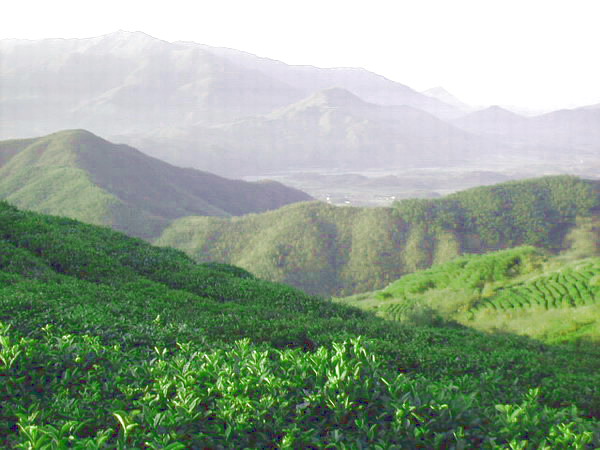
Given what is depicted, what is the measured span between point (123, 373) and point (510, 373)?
221 inches

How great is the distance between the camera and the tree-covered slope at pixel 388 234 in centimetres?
5569

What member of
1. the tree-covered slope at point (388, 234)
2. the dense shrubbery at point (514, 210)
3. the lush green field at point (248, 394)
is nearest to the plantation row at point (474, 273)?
the lush green field at point (248, 394)

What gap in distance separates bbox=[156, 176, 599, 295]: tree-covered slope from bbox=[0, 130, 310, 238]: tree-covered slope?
31.6 feet

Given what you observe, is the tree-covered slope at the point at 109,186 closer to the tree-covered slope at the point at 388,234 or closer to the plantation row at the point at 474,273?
the tree-covered slope at the point at 388,234

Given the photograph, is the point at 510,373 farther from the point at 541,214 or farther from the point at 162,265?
the point at 541,214

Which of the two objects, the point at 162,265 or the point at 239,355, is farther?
the point at 162,265

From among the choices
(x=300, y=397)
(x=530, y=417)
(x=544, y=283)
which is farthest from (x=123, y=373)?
(x=544, y=283)

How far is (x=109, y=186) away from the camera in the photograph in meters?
86.7

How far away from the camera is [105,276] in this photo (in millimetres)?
11242

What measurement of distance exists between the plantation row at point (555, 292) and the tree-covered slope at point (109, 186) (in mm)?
56767

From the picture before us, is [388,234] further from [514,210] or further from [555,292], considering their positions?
[555,292]

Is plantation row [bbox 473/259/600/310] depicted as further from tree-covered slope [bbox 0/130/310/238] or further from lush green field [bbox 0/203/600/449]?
tree-covered slope [bbox 0/130/310/238]

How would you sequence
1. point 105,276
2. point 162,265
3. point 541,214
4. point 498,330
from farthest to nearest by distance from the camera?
point 541,214 < point 498,330 < point 162,265 < point 105,276

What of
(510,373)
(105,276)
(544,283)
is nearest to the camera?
(510,373)
